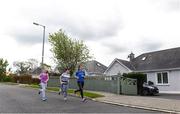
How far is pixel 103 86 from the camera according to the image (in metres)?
21.4

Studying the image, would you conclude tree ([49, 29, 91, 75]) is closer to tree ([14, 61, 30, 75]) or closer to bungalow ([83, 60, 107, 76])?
bungalow ([83, 60, 107, 76])

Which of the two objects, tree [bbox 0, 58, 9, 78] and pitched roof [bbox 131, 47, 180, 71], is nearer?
pitched roof [bbox 131, 47, 180, 71]

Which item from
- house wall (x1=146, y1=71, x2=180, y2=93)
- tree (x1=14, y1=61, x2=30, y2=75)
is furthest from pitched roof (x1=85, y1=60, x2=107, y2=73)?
tree (x1=14, y1=61, x2=30, y2=75)

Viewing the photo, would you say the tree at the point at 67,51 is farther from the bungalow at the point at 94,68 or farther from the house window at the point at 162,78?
the bungalow at the point at 94,68

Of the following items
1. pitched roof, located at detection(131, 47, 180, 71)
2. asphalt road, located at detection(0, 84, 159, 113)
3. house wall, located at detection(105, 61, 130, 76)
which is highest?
pitched roof, located at detection(131, 47, 180, 71)

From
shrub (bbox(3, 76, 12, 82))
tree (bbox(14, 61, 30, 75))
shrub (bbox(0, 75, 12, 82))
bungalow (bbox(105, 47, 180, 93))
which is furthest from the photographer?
tree (bbox(14, 61, 30, 75))

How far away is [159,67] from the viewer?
30578mm

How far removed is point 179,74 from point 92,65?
32622 millimetres

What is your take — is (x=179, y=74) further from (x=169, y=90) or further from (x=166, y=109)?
(x=166, y=109)

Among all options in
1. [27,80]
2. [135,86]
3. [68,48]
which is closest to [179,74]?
[135,86]

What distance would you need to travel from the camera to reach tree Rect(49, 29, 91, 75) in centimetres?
3559

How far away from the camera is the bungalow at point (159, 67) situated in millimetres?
28734

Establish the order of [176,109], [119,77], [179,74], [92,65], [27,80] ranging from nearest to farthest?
[176,109], [119,77], [179,74], [27,80], [92,65]

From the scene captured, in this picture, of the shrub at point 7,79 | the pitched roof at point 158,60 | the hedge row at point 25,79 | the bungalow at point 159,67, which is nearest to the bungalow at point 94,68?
the hedge row at point 25,79
